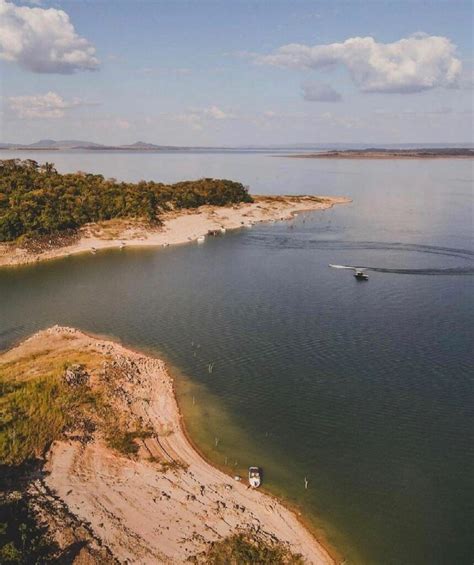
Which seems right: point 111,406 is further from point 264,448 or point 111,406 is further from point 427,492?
point 427,492

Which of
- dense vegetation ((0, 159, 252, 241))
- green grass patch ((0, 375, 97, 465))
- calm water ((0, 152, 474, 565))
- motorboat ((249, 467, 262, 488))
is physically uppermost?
dense vegetation ((0, 159, 252, 241))

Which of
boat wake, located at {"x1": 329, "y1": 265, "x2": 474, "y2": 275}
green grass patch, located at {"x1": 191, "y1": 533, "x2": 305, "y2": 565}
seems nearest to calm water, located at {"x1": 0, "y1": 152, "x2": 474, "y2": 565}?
boat wake, located at {"x1": 329, "y1": 265, "x2": 474, "y2": 275}

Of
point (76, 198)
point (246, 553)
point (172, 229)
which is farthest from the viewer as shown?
point (172, 229)

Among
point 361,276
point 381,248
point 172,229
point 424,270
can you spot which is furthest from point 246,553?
point 172,229

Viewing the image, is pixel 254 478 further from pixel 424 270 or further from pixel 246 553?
pixel 424 270

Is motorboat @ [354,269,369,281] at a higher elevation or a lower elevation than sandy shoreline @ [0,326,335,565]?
lower

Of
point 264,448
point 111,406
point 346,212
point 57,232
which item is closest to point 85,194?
point 57,232

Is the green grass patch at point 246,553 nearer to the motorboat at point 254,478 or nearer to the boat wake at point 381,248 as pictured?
the motorboat at point 254,478

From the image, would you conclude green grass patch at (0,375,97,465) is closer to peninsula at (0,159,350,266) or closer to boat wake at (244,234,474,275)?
peninsula at (0,159,350,266)
